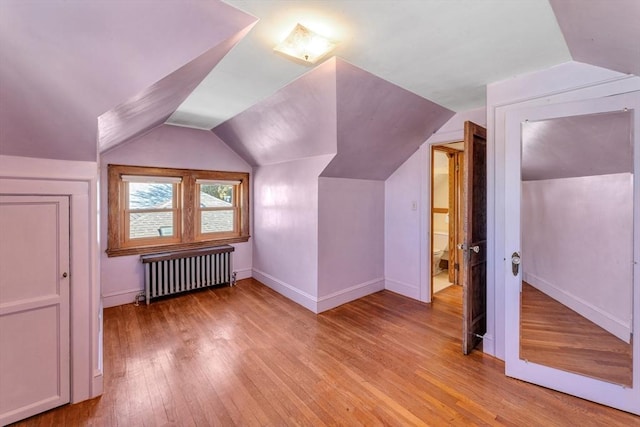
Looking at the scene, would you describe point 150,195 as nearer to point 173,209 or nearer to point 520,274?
point 173,209

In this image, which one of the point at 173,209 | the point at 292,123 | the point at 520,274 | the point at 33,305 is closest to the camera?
the point at 33,305

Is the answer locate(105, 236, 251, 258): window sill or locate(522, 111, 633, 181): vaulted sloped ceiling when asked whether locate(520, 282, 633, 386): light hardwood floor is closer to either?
locate(522, 111, 633, 181): vaulted sloped ceiling

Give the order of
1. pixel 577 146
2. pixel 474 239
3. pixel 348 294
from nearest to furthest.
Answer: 1. pixel 577 146
2. pixel 474 239
3. pixel 348 294

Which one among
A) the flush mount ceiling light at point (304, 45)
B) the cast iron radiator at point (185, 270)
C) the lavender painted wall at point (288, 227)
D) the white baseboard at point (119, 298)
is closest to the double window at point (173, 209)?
the cast iron radiator at point (185, 270)

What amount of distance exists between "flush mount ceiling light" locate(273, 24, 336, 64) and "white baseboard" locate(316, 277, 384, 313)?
8.59 ft

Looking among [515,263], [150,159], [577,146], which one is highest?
[150,159]

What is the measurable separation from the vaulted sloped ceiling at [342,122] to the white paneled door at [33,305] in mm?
2049

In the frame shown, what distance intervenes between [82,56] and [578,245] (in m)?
3.43

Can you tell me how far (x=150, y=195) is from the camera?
12.7 feet

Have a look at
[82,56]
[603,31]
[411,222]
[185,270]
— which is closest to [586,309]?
[603,31]

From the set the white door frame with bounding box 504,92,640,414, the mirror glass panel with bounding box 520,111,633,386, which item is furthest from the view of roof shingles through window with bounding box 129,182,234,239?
the mirror glass panel with bounding box 520,111,633,386

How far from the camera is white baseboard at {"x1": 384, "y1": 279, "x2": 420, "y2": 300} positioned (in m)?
3.75

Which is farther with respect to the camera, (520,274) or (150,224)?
(150,224)

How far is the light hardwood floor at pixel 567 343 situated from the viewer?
1.83m
